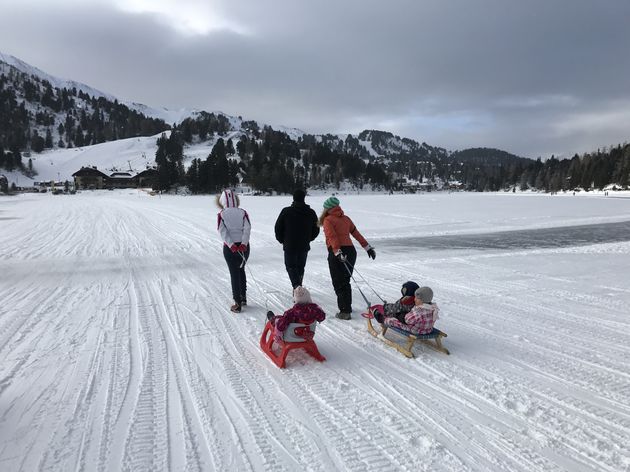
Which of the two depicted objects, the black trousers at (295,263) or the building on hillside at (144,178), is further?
the building on hillside at (144,178)

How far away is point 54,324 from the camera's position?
18.7 feet

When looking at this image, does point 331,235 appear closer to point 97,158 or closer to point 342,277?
point 342,277

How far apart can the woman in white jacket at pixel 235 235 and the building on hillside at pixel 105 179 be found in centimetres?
12742

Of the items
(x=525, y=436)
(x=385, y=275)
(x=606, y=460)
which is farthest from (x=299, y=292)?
(x=385, y=275)

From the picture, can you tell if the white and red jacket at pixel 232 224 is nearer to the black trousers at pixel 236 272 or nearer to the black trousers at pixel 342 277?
the black trousers at pixel 236 272

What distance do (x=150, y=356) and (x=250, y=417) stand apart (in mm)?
1842

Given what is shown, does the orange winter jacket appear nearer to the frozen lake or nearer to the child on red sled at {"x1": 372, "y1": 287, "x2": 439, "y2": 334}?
the child on red sled at {"x1": 372, "y1": 287, "x2": 439, "y2": 334}

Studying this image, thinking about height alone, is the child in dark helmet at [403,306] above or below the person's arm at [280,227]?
below

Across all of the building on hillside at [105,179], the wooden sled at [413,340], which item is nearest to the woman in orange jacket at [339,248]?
the wooden sled at [413,340]

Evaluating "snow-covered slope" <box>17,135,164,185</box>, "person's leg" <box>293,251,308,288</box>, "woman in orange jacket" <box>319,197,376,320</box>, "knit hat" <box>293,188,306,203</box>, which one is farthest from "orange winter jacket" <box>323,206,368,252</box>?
"snow-covered slope" <box>17,135,164,185</box>

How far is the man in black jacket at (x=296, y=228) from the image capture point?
631cm

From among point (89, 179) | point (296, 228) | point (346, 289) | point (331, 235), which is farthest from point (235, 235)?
point (89, 179)

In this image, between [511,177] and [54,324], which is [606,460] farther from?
[511,177]

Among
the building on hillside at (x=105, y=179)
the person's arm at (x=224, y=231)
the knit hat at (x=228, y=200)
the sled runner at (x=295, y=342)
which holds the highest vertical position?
the knit hat at (x=228, y=200)
